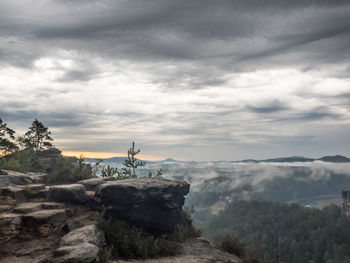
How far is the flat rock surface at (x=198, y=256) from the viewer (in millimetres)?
16234

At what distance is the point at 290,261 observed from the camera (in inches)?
6575

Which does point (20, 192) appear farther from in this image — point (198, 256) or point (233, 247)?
point (233, 247)

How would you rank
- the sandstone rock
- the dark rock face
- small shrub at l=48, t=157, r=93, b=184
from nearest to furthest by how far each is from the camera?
the dark rock face < the sandstone rock < small shrub at l=48, t=157, r=93, b=184

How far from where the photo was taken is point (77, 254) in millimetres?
12438

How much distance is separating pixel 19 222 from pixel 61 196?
14.3 feet

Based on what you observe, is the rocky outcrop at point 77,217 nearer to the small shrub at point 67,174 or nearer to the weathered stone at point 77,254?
the weathered stone at point 77,254

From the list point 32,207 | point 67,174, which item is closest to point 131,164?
point 67,174

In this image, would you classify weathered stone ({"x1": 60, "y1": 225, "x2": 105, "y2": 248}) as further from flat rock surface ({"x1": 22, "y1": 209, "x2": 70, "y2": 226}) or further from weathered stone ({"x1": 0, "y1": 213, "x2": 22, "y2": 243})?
weathered stone ({"x1": 0, "y1": 213, "x2": 22, "y2": 243})

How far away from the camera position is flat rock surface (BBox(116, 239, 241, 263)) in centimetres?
1623

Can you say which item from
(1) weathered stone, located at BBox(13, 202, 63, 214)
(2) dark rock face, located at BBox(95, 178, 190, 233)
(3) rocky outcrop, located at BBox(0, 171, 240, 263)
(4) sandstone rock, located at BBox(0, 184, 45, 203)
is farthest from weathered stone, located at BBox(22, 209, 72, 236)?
Result: (4) sandstone rock, located at BBox(0, 184, 45, 203)

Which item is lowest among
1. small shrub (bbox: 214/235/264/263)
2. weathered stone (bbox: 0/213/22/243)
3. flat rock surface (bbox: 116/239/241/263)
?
small shrub (bbox: 214/235/264/263)

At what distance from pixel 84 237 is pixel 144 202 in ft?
17.9

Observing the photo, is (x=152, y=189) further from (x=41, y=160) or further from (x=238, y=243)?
(x=41, y=160)

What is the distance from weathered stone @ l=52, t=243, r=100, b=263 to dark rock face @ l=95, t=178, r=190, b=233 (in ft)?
16.7
